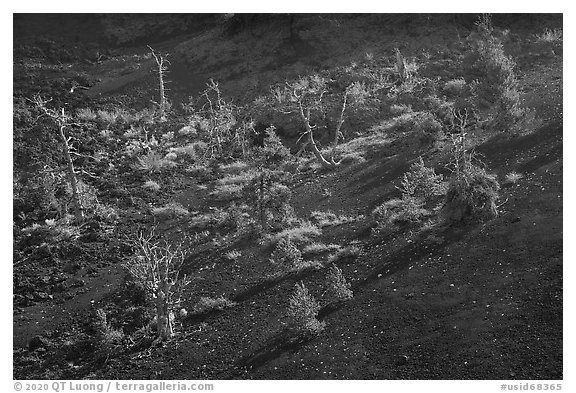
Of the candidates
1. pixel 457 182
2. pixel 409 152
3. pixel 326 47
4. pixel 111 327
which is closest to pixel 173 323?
pixel 111 327

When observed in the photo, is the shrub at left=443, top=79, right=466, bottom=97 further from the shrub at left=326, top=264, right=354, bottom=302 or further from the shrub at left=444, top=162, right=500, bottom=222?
the shrub at left=326, top=264, right=354, bottom=302

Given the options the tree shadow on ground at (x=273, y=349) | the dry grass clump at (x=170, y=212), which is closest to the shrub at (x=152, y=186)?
the dry grass clump at (x=170, y=212)

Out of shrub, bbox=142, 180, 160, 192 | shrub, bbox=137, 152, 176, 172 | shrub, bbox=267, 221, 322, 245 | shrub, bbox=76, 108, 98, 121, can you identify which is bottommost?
shrub, bbox=267, 221, 322, 245

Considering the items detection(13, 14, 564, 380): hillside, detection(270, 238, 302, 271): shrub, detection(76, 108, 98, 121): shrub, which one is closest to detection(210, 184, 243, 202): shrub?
detection(13, 14, 564, 380): hillside

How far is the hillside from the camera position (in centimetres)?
1989

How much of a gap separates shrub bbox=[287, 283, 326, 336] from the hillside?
48mm

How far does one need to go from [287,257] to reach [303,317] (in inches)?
146

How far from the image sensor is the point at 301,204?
90.0 ft

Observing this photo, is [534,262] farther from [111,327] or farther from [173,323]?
[111,327]

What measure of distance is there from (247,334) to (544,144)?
47.9ft

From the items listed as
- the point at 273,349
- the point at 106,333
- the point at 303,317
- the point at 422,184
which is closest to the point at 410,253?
the point at 422,184

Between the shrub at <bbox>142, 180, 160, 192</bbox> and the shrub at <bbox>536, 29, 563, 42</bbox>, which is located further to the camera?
the shrub at <bbox>536, 29, 563, 42</bbox>

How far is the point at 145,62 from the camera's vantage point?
43188 mm

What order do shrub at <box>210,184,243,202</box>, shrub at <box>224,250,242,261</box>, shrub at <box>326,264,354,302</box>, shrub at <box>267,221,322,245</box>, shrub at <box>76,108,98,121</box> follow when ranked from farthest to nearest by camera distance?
shrub at <box>76,108,98,121</box>, shrub at <box>210,184,243,202</box>, shrub at <box>267,221,322,245</box>, shrub at <box>224,250,242,261</box>, shrub at <box>326,264,354,302</box>
